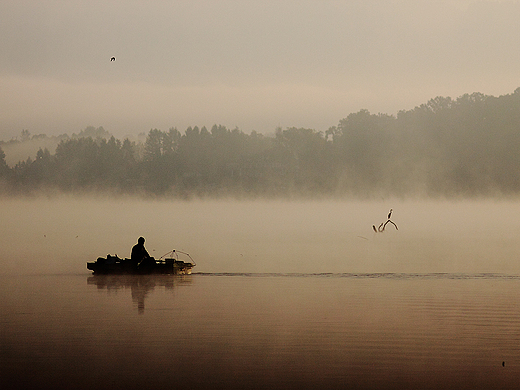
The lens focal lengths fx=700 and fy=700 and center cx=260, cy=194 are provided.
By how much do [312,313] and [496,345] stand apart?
237 inches

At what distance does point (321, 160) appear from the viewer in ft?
552

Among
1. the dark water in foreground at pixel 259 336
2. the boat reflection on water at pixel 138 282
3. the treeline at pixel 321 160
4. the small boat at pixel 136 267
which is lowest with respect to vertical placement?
the dark water in foreground at pixel 259 336

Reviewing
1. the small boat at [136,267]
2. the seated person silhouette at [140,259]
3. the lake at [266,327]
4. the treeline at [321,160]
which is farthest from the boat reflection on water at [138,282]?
the treeline at [321,160]

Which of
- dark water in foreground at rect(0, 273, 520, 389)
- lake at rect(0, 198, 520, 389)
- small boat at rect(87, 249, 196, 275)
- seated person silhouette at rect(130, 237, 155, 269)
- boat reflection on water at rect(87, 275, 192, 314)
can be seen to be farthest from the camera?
small boat at rect(87, 249, 196, 275)

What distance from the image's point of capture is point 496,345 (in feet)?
51.2

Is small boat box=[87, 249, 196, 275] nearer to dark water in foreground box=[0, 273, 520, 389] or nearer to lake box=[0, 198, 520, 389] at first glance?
lake box=[0, 198, 520, 389]

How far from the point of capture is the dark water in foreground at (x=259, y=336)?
13141mm

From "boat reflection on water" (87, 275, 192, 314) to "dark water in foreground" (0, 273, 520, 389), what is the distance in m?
0.14

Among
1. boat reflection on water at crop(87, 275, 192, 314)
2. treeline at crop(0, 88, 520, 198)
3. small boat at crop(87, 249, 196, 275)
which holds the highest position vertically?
treeline at crop(0, 88, 520, 198)

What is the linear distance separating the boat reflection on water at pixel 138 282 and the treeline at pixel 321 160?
5240 inches

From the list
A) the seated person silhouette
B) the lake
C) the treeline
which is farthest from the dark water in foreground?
the treeline

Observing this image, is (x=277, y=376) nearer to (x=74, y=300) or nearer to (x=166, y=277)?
(x=74, y=300)

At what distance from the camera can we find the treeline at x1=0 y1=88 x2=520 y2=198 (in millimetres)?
155375

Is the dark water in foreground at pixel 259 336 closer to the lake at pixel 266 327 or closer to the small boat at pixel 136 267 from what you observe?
the lake at pixel 266 327
